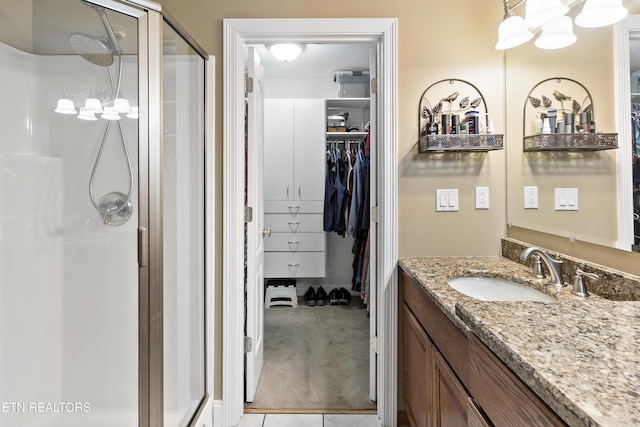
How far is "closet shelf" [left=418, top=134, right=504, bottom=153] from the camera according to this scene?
1553mm

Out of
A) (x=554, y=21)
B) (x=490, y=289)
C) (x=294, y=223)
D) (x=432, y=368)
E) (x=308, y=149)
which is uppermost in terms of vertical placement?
(x=554, y=21)

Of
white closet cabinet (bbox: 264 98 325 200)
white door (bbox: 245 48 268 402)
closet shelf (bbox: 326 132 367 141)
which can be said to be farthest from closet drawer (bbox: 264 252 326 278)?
white door (bbox: 245 48 268 402)

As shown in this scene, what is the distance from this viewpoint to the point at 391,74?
1655mm

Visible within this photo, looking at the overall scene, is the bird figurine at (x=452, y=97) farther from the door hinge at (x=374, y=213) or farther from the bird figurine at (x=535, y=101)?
the door hinge at (x=374, y=213)

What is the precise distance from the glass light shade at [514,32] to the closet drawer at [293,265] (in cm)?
238

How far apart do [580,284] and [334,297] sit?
2.47 metres

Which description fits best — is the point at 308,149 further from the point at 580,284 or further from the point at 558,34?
the point at 580,284

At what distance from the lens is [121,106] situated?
4.46 ft

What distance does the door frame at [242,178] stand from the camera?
165 centimetres

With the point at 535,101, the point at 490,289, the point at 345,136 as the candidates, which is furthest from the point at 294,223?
the point at 535,101

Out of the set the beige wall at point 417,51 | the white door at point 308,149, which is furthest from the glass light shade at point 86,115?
the white door at point 308,149

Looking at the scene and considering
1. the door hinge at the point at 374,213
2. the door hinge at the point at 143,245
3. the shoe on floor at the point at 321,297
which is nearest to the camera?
the door hinge at the point at 143,245

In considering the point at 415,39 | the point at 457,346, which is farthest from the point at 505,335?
the point at 415,39

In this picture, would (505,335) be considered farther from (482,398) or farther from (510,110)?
(510,110)
